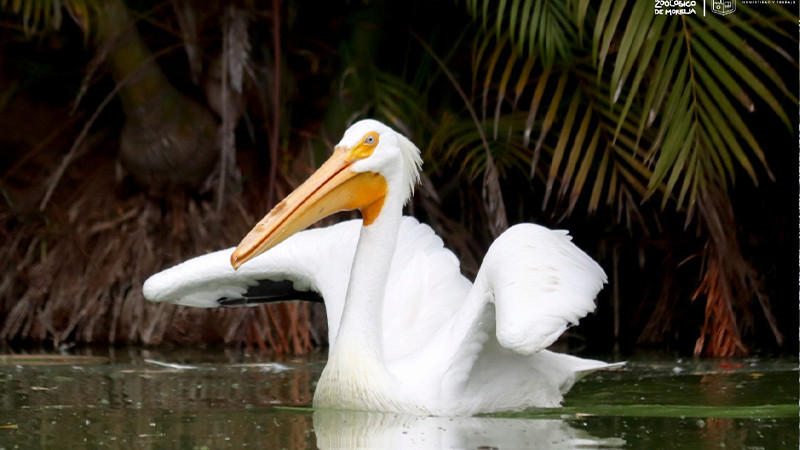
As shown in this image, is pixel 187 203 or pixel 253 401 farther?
pixel 187 203

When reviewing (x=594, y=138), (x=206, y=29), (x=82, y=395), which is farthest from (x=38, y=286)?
(x=594, y=138)

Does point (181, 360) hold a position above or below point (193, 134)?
below

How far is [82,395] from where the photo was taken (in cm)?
471

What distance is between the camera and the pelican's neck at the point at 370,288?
436 centimetres

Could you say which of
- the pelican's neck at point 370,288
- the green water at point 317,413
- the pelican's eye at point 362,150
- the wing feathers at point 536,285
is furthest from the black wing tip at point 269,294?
the wing feathers at point 536,285

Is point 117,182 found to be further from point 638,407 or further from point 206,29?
point 638,407

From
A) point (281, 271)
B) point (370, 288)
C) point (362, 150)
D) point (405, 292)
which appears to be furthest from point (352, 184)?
point (281, 271)

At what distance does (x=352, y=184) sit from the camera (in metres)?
4.48

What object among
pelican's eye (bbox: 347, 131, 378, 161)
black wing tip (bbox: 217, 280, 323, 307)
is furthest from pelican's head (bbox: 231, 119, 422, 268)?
black wing tip (bbox: 217, 280, 323, 307)

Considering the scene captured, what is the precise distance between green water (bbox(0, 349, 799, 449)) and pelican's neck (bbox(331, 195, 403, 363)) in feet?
0.82

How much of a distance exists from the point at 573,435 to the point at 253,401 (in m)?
1.33

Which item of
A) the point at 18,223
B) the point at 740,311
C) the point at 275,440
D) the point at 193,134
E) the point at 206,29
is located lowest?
the point at 275,440

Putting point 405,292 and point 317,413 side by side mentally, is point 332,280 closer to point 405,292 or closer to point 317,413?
point 405,292

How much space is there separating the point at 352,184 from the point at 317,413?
0.80 m
